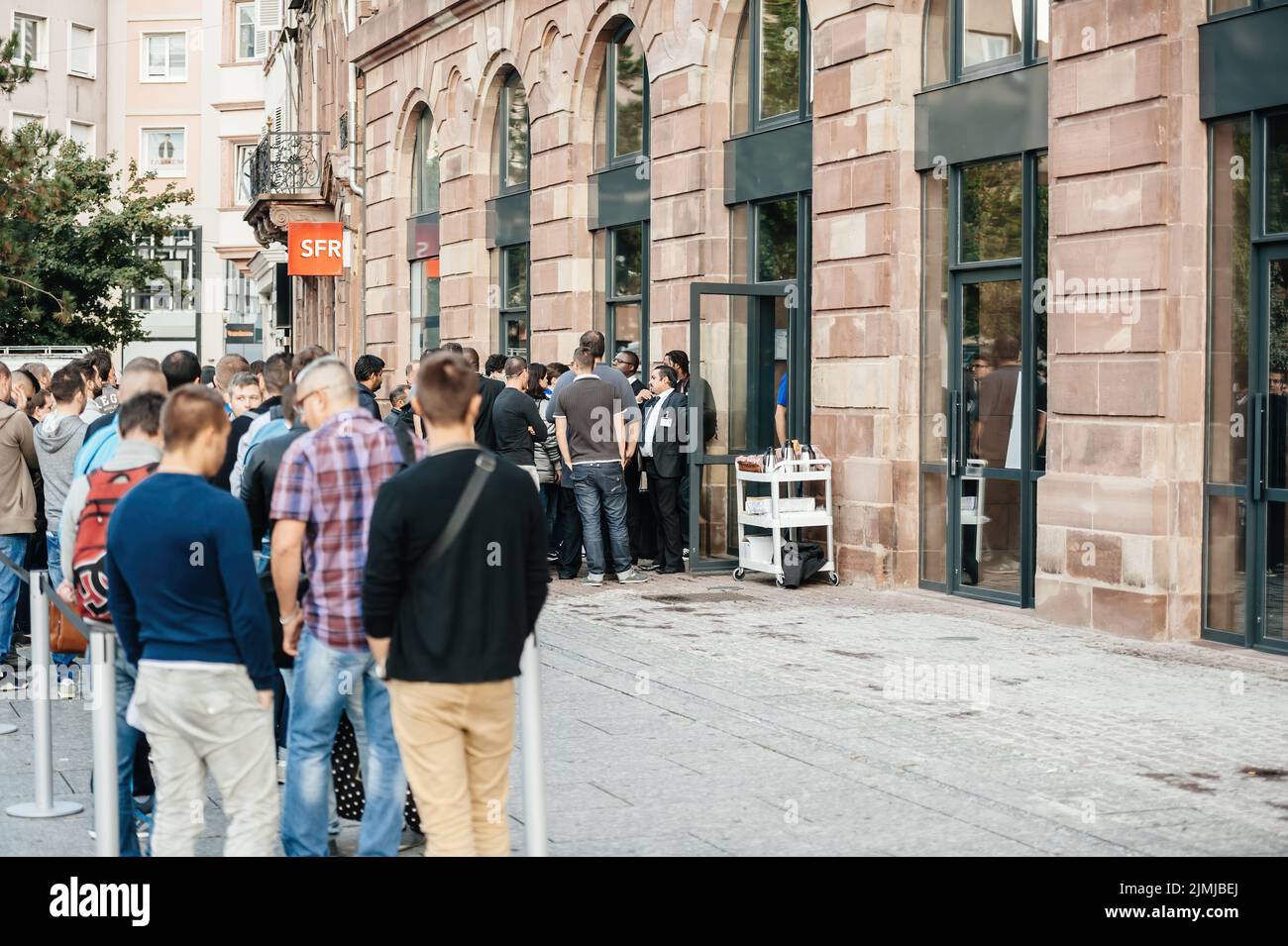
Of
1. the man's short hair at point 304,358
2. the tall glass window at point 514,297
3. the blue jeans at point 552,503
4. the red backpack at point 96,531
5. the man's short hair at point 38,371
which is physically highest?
the tall glass window at point 514,297

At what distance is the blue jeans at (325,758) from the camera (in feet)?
19.2

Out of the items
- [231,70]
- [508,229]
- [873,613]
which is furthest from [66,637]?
[231,70]

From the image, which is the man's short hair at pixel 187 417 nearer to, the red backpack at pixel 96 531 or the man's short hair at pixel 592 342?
the red backpack at pixel 96 531

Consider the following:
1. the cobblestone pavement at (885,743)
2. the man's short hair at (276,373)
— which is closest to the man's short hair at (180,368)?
the man's short hair at (276,373)

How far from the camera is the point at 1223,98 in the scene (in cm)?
1097

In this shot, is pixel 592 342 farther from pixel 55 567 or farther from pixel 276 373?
pixel 276 373

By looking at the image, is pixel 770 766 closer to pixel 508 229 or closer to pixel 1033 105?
pixel 1033 105

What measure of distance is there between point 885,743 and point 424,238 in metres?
18.7

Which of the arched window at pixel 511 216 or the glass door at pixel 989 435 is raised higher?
the arched window at pixel 511 216

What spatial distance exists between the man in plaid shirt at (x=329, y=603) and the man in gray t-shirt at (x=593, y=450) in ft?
28.7

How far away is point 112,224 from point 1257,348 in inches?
1528

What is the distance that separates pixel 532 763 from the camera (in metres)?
5.51

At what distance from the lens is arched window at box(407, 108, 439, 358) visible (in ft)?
84.0

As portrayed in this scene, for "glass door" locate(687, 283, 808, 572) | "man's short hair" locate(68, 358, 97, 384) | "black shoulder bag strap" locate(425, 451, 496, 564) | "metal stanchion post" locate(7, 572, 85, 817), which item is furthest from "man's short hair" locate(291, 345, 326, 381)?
"glass door" locate(687, 283, 808, 572)
